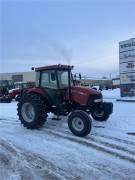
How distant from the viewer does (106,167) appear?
677cm

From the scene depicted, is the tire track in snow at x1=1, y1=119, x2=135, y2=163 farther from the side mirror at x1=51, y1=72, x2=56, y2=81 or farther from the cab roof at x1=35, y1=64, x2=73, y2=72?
the cab roof at x1=35, y1=64, x2=73, y2=72

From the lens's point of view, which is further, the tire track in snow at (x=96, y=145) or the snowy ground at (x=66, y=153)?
the tire track in snow at (x=96, y=145)

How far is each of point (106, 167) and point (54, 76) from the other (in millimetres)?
5208

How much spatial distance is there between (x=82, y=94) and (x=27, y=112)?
2196mm

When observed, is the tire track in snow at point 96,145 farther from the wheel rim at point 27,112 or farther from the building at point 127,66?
the building at point 127,66

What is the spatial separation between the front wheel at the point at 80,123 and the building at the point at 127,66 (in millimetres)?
16173

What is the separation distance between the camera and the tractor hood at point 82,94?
10906 millimetres

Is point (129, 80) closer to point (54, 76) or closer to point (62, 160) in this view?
point (54, 76)

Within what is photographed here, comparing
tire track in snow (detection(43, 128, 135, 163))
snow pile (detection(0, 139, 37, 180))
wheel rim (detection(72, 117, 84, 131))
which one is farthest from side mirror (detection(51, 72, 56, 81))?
snow pile (detection(0, 139, 37, 180))

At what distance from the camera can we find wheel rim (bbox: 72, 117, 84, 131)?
9848 millimetres

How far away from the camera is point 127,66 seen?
86.9ft

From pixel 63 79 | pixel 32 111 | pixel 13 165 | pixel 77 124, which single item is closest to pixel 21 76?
pixel 32 111

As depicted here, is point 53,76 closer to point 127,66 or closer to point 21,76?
point 127,66

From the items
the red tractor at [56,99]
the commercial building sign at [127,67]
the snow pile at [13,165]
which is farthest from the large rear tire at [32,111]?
the commercial building sign at [127,67]
